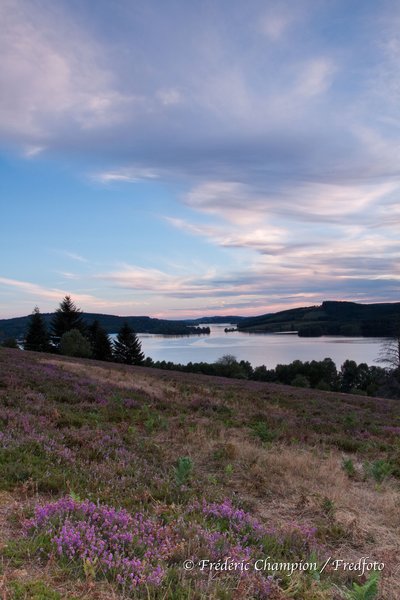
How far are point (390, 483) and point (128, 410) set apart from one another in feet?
26.3

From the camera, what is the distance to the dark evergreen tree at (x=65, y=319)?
65.3m

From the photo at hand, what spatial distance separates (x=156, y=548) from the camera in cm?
403

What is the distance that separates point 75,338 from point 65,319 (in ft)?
40.3

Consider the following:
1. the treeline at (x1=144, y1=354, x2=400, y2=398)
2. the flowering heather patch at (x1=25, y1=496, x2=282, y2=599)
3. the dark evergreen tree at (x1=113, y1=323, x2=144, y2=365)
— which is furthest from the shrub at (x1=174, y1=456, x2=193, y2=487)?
the dark evergreen tree at (x1=113, y1=323, x2=144, y2=365)

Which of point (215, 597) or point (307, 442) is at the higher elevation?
point (215, 597)

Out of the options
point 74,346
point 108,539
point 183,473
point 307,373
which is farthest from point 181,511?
point 307,373

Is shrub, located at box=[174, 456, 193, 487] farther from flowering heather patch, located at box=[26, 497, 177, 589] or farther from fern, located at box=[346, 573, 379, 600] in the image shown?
fern, located at box=[346, 573, 379, 600]

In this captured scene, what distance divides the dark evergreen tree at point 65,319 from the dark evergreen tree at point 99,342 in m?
2.10

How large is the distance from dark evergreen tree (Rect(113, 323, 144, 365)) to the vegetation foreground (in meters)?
57.6

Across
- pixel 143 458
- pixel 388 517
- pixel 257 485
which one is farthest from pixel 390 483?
pixel 143 458

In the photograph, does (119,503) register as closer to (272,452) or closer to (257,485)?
(257,485)

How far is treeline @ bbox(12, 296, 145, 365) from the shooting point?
54344 millimetres

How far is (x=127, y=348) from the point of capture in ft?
231

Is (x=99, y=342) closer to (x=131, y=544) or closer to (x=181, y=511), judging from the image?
(x=181, y=511)
